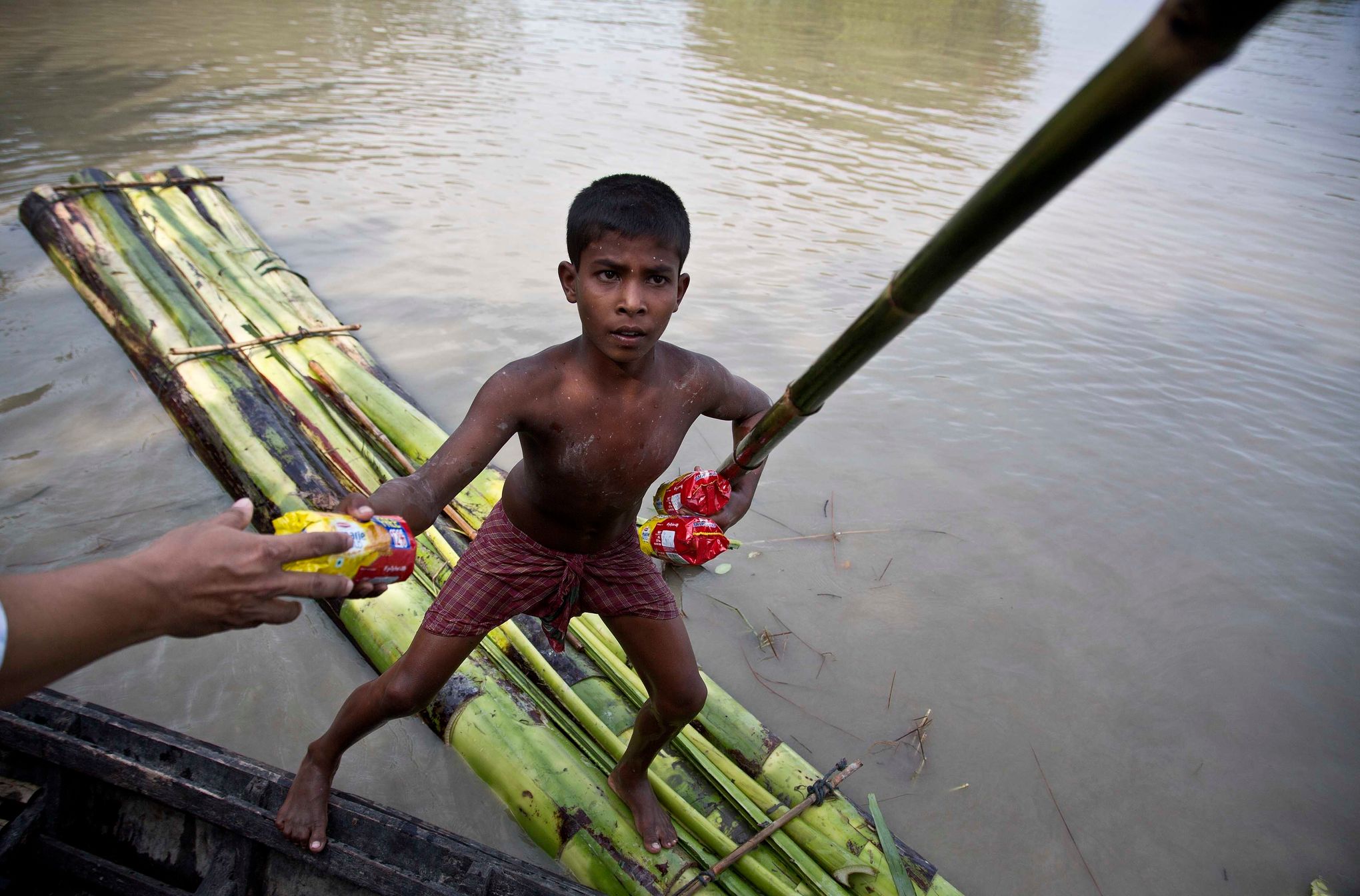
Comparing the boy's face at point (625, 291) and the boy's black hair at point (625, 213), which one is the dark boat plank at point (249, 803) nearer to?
the boy's face at point (625, 291)

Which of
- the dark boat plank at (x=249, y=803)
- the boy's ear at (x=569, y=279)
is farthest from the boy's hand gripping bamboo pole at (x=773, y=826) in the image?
the boy's ear at (x=569, y=279)

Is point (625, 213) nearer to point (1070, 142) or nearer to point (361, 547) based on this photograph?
point (361, 547)

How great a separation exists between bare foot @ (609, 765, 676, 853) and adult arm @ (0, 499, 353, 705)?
50.6 inches

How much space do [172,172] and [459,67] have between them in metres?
7.44

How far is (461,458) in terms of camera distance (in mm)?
1977

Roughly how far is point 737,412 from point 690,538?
43 centimetres

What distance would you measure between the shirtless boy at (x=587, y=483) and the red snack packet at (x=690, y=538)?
260mm

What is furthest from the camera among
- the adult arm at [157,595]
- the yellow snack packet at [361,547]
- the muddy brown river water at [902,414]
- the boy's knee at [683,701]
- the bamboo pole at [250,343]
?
the bamboo pole at [250,343]

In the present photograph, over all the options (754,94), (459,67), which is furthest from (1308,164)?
(459,67)

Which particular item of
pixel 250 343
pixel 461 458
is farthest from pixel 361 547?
pixel 250 343

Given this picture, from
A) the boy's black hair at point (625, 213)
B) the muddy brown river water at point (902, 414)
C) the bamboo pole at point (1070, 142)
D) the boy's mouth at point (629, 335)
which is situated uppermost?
the bamboo pole at point (1070, 142)

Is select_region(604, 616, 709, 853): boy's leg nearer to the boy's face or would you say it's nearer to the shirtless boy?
the shirtless boy

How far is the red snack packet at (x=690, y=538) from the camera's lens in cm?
256

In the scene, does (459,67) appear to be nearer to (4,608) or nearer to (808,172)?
(808,172)
